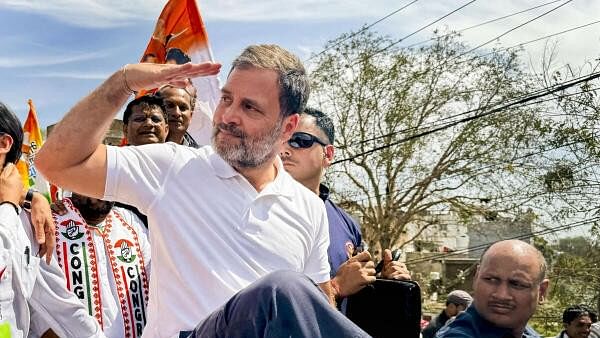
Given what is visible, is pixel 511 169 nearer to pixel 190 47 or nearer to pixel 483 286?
pixel 190 47

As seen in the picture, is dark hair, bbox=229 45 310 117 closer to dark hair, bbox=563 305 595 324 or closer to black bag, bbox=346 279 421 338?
black bag, bbox=346 279 421 338

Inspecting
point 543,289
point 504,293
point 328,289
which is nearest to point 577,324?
point 543,289

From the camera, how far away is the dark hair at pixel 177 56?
15.8 ft

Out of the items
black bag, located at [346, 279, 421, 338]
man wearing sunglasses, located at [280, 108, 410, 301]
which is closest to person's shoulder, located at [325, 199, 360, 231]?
man wearing sunglasses, located at [280, 108, 410, 301]

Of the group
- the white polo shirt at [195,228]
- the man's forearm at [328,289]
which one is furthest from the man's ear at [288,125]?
the man's forearm at [328,289]

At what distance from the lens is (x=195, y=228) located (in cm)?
231

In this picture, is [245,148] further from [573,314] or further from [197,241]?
[573,314]

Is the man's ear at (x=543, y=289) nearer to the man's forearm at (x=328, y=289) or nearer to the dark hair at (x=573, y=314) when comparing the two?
the man's forearm at (x=328, y=289)

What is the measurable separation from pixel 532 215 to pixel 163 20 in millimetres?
18409

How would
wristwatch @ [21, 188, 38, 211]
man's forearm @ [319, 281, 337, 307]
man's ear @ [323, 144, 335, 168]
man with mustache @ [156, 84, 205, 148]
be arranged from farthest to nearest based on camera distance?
man with mustache @ [156, 84, 205, 148] → man's ear @ [323, 144, 335, 168] → wristwatch @ [21, 188, 38, 211] → man's forearm @ [319, 281, 337, 307]

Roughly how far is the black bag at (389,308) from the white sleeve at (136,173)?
42.5 inches

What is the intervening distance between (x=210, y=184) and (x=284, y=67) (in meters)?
0.47

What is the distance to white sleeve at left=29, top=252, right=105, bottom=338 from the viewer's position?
9.21 ft

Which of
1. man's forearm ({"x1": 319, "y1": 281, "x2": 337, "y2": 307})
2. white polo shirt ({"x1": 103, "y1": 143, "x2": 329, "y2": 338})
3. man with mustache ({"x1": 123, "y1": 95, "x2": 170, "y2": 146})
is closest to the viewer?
white polo shirt ({"x1": 103, "y1": 143, "x2": 329, "y2": 338})
